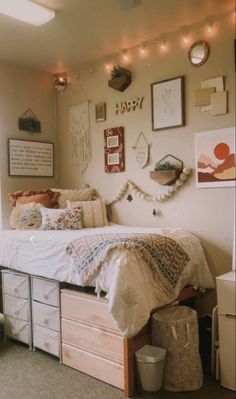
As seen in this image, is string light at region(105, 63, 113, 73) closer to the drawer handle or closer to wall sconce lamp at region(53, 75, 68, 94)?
wall sconce lamp at region(53, 75, 68, 94)

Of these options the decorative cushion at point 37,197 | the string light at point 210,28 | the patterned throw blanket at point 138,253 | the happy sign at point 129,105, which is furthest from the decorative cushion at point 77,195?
the string light at point 210,28

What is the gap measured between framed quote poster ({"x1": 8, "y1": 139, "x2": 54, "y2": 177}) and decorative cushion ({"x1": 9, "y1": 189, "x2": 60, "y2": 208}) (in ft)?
0.77

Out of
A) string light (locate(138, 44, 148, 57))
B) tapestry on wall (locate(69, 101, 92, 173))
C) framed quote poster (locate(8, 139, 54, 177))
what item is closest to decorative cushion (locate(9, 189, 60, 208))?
framed quote poster (locate(8, 139, 54, 177))

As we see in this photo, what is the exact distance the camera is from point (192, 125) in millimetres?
1812

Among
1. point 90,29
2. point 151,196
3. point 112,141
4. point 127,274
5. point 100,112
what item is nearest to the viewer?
point 127,274

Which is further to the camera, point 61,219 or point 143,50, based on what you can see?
point 61,219

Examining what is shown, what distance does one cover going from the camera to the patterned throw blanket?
201 cm

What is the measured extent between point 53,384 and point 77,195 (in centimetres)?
151

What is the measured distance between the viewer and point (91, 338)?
2186mm

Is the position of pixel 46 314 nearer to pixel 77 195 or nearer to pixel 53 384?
pixel 53 384

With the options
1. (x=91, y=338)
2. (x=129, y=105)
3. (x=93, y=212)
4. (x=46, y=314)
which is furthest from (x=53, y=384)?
(x=129, y=105)

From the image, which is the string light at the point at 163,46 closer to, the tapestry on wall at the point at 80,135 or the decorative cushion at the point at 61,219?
the tapestry on wall at the point at 80,135

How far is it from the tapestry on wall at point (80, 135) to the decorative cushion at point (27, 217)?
1.75 ft

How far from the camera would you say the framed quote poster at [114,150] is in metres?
2.72
